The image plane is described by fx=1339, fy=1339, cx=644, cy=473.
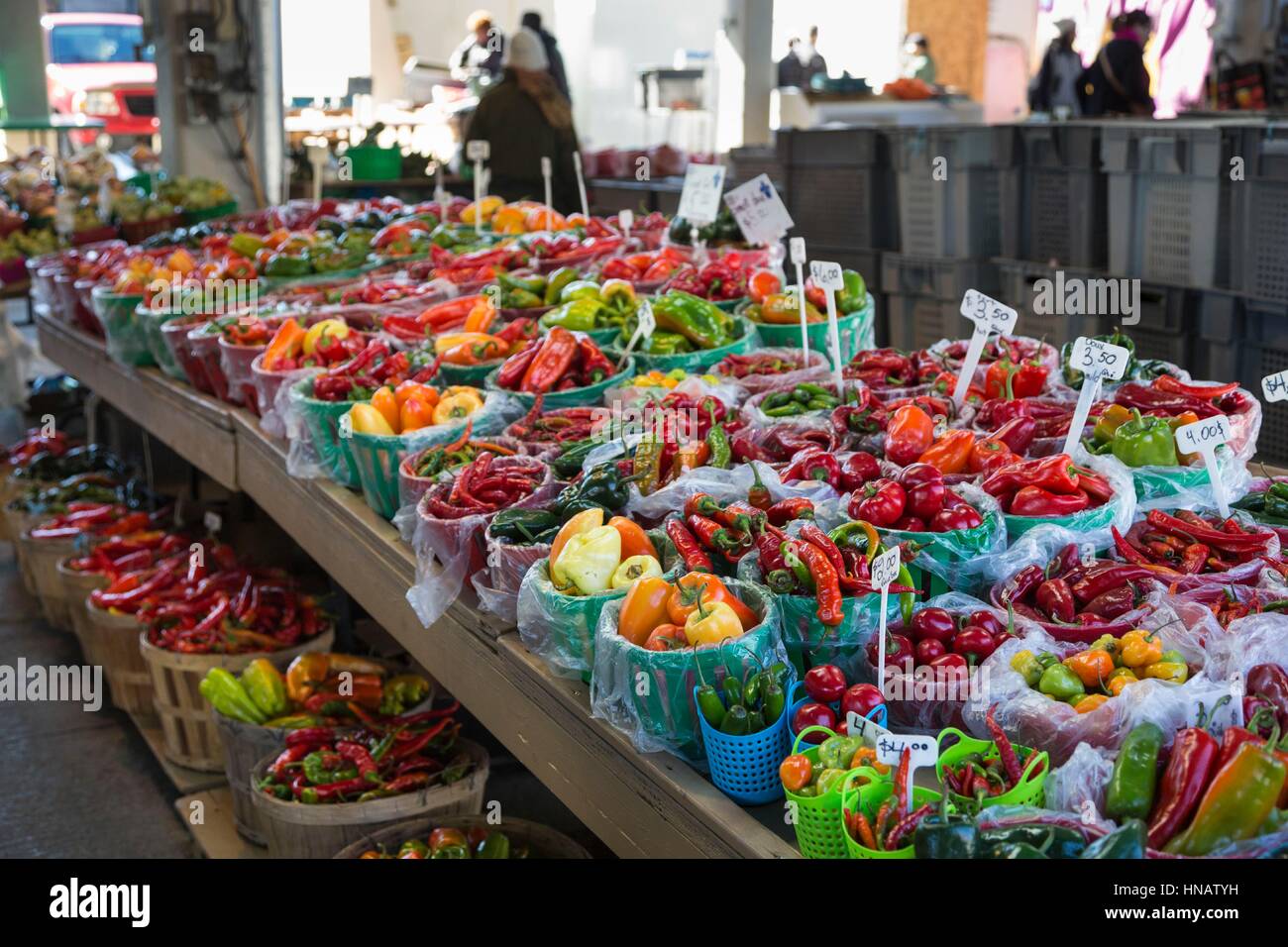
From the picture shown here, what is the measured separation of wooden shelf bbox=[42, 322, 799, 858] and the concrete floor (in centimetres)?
84

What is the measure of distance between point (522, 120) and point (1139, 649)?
633 centimetres

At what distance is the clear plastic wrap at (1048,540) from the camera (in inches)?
91.7

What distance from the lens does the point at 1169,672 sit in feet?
6.32

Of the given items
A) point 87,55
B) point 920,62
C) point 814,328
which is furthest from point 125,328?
point 87,55

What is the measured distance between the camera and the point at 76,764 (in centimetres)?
438

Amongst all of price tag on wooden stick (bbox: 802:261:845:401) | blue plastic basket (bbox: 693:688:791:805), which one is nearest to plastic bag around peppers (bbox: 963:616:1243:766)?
blue plastic basket (bbox: 693:688:791:805)

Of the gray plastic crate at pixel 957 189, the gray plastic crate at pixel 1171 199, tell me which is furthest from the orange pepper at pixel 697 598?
the gray plastic crate at pixel 957 189

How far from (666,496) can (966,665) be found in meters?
0.79

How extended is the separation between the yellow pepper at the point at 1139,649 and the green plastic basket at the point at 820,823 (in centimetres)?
56

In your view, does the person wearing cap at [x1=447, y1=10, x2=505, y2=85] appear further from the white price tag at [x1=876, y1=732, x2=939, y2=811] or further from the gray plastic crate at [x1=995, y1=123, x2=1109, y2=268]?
the white price tag at [x1=876, y1=732, x2=939, y2=811]

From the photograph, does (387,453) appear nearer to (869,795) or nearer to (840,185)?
(869,795)

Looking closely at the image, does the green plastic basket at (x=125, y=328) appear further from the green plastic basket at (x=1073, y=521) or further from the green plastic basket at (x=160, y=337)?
the green plastic basket at (x=1073, y=521)
